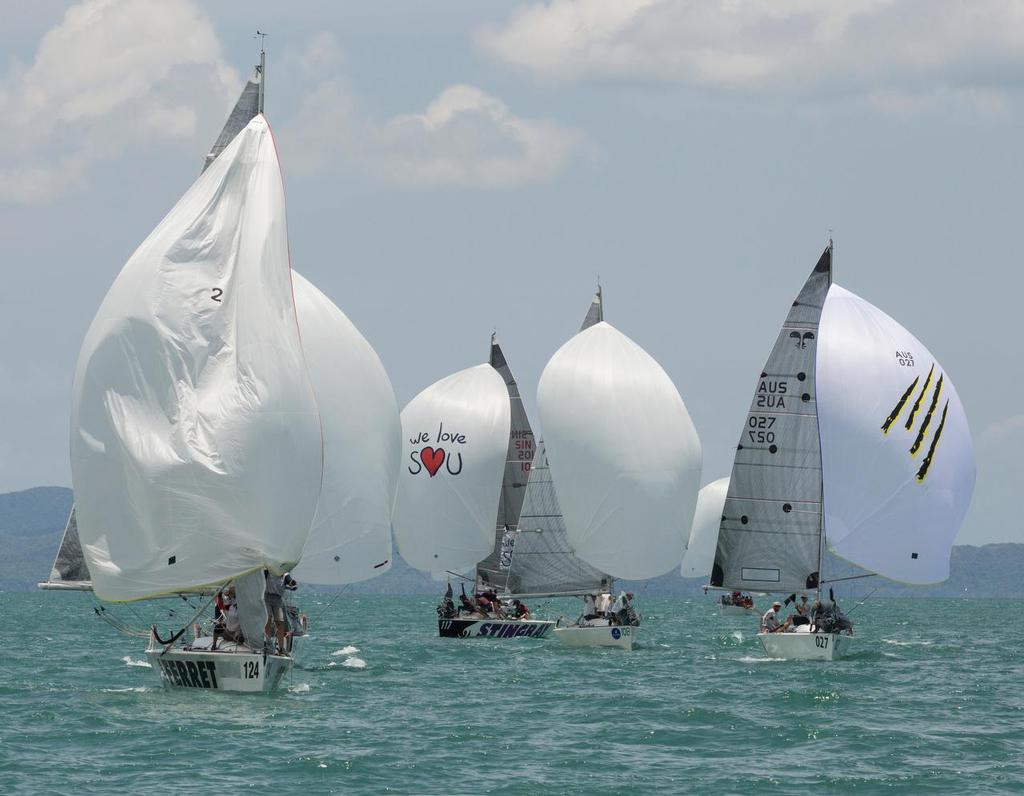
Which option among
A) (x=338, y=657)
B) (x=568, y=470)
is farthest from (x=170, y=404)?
(x=568, y=470)

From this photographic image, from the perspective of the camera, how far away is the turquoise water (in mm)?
23438

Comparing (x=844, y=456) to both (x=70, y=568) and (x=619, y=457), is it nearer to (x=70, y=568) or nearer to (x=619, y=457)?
(x=619, y=457)

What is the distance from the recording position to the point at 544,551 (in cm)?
5241

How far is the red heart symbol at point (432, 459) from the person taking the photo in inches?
2238

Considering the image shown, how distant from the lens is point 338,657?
150 ft

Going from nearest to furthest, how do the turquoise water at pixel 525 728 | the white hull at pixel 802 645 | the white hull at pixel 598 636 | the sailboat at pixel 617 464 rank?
the turquoise water at pixel 525 728
the white hull at pixel 802 645
the white hull at pixel 598 636
the sailboat at pixel 617 464

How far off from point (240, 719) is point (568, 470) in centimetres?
2386

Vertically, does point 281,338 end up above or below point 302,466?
above

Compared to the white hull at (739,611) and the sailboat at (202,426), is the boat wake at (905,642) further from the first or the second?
the sailboat at (202,426)

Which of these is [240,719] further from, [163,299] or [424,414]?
[424,414]

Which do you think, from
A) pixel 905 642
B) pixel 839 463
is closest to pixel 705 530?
pixel 905 642

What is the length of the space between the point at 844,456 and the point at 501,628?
15.5m

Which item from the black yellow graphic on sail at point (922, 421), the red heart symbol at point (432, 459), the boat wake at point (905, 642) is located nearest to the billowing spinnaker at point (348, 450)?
the black yellow graphic on sail at point (922, 421)

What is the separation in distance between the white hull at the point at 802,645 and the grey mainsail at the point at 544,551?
9000 millimetres
